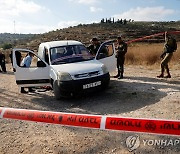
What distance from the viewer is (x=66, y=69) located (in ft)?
27.0

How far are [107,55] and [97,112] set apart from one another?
359 cm

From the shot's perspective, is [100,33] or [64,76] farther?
[100,33]

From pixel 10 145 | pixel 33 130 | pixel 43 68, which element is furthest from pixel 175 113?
pixel 43 68

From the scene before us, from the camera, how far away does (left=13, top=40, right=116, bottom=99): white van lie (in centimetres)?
805

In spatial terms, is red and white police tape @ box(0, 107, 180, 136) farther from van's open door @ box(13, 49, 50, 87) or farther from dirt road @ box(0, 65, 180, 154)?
van's open door @ box(13, 49, 50, 87)

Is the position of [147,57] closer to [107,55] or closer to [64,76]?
[107,55]

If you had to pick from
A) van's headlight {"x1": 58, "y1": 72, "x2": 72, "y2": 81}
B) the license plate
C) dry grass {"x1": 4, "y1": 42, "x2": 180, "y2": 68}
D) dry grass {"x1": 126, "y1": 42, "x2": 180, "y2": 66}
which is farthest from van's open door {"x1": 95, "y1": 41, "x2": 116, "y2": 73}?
dry grass {"x1": 126, "y1": 42, "x2": 180, "y2": 66}

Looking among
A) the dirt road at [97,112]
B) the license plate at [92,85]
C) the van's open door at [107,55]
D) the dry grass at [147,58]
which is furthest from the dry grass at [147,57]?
the license plate at [92,85]

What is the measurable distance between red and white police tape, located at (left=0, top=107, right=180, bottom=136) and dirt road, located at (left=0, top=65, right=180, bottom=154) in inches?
27.3

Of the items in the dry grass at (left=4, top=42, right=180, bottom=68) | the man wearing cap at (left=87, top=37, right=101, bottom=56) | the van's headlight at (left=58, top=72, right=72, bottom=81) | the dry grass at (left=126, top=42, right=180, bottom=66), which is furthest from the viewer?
the dry grass at (left=126, top=42, right=180, bottom=66)

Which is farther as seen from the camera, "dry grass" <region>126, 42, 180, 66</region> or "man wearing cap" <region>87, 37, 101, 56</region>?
"dry grass" <region>126, 42, 180, 66</region>

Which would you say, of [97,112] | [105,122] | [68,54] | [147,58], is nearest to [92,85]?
[97,112]

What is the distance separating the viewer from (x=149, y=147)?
4.82 meters

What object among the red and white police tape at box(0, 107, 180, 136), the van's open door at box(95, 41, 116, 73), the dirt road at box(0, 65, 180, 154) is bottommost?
the dirt road at box(0, 65, 180, 154)
